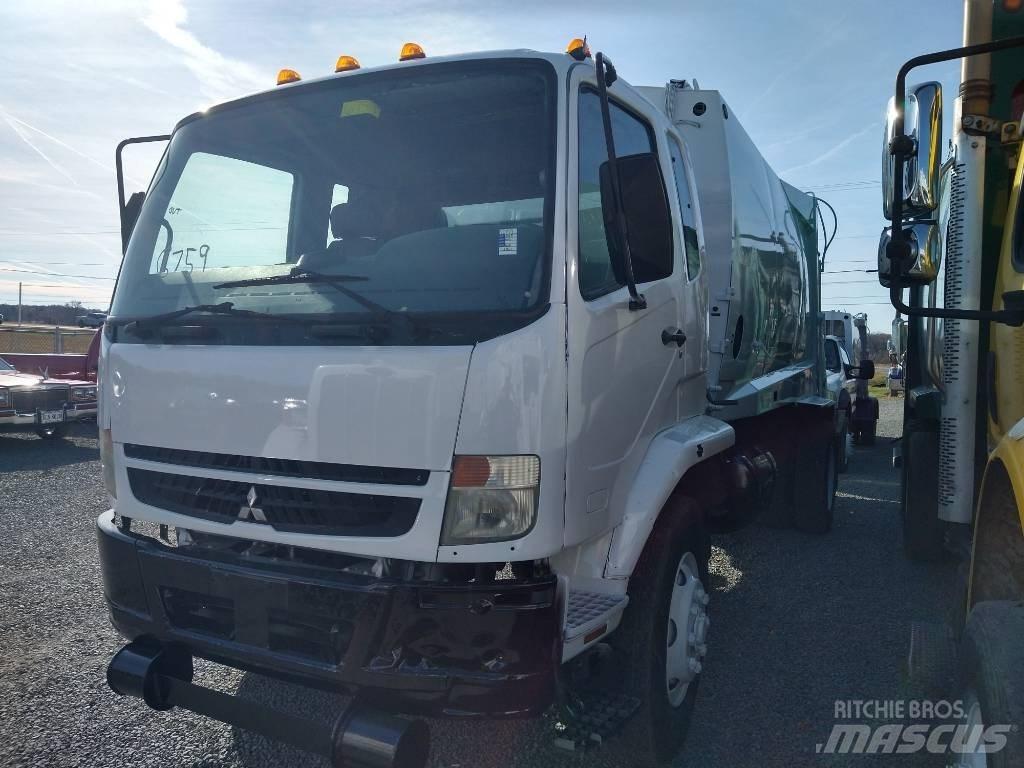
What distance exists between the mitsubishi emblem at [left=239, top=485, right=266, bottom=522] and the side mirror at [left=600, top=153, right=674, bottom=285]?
1391 millimetres

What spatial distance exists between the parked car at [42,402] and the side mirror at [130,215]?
8.30 metres

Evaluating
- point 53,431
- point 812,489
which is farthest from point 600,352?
point 53,431

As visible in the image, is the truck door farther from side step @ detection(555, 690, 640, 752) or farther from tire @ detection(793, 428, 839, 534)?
tire @ detection(793, 428, 839, 534)

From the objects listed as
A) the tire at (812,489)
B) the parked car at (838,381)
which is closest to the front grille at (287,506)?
the tire at (812,489)

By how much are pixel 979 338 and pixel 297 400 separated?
2892 millimetres

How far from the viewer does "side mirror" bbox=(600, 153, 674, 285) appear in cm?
257

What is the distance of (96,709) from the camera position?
338 centimetres

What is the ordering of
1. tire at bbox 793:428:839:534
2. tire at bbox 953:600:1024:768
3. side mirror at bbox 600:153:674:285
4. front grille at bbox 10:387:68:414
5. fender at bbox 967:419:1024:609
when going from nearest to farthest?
tire at bbox 953:600:1024:768, fender at bbox 967:419:1024:609, side mirror at bbox 600:153:674:285, tire at bbox 793:428:839:534, front grille at bbox 10:387:68:414

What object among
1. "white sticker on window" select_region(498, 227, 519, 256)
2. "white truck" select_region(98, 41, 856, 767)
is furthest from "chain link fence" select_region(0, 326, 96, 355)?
"white sticker on window" select_region(498, 227, 519, 256)

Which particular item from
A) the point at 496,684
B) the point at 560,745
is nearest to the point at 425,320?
the point at 496,684

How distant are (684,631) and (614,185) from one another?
5.74 ft

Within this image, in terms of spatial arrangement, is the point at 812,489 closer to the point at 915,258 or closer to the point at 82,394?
the point at 915,258

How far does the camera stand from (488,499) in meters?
2.28

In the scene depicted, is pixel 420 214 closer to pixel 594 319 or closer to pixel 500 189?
pixel 500 189
